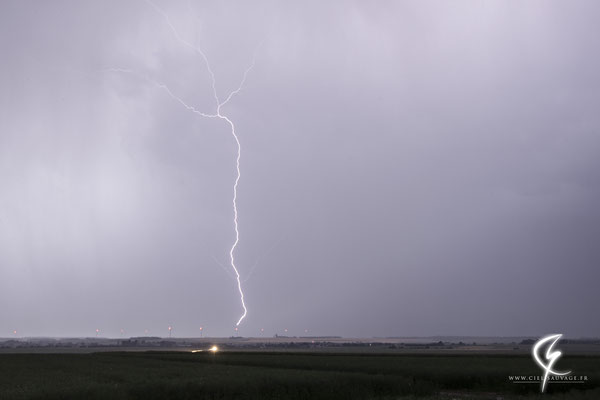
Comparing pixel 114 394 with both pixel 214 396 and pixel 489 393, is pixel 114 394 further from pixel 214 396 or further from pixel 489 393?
pixel 489 393

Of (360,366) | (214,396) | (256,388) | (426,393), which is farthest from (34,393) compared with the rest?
(360,366)

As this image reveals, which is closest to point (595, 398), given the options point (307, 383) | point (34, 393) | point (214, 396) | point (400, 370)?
point (307, 383)

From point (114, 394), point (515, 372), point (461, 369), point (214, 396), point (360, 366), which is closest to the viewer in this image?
point (114, 394)

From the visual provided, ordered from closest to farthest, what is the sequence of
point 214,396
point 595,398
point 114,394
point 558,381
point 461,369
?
point 595,398 → point 114,394 → point 214,396 → point 558,381 → point 461,369

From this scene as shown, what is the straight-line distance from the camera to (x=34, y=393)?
66.9ft

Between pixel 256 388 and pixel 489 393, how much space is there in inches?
497

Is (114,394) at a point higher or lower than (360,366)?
lower

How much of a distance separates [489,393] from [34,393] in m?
21.3

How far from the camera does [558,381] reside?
1053 inches

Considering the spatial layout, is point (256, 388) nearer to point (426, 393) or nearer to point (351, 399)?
point (351, 399)

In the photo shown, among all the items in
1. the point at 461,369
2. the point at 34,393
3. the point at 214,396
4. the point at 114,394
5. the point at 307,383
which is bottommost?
the point at 34,393

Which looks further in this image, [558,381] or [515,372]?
[515,372]

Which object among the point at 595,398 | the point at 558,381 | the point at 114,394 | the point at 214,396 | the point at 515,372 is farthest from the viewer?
the point at 515,372

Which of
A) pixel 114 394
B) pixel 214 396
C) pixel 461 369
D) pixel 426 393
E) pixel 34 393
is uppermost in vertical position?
pixel 461 369
